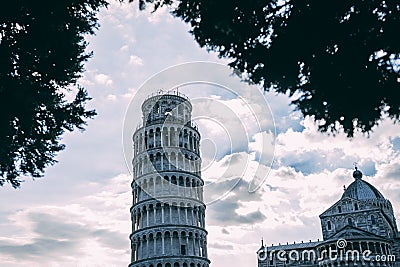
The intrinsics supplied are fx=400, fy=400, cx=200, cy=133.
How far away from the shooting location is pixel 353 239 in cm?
4978

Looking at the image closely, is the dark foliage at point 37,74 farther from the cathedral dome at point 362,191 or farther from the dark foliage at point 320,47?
the cathedral dome at point 362,191

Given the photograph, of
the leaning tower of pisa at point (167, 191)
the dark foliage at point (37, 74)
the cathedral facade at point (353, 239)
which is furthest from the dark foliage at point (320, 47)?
the cathedral facade at point (353, 239)

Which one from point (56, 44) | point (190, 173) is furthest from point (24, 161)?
point (190, 173)

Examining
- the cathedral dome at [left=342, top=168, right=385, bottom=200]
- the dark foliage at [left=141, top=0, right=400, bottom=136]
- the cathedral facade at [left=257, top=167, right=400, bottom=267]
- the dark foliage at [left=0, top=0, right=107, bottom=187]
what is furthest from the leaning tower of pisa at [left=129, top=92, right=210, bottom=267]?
the dark foliage at [left=141, top=0, right=400, bottom=136]

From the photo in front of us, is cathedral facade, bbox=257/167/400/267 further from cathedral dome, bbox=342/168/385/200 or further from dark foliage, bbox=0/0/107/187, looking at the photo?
dark foliage, bbox=0/0/107/187

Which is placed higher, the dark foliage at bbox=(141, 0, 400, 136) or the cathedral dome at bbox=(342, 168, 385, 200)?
the cathedral dome at bbox=(342, 168, 385, 200)

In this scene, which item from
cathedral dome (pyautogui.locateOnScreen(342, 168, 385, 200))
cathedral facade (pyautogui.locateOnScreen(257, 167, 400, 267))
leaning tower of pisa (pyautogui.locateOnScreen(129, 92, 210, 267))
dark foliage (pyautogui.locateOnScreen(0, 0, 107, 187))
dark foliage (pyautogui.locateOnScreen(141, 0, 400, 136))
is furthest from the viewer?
cathedral dome (pyautogui.locateOnScreen(342, 168, 385, 200))

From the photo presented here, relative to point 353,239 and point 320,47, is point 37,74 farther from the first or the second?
point 353,239

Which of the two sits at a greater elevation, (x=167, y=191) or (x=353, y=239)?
(x=167, y=191)

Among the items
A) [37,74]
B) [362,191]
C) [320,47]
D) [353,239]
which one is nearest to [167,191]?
[353,239]

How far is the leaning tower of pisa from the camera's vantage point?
45031 mm

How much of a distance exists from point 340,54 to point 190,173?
3958 centimetres

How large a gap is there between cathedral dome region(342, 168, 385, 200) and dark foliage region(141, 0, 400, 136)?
2154 inches

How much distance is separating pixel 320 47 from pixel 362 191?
5689 cm
